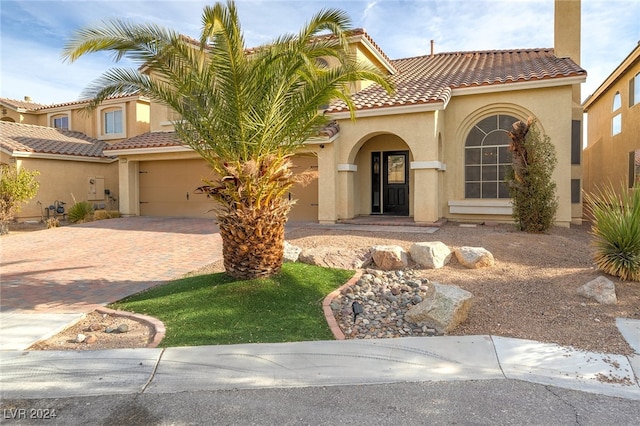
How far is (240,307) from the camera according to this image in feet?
20.1

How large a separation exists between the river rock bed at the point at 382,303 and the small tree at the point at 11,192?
13.6 m

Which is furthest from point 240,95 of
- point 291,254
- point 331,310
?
point 291,254

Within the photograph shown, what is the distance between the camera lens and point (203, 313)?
594 centimetres

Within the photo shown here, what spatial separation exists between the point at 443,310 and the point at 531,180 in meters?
6.78

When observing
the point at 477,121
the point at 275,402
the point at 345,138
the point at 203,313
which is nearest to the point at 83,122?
the point at 345,138

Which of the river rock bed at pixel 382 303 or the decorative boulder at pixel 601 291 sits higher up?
the decorative boulder at pixel 601 291

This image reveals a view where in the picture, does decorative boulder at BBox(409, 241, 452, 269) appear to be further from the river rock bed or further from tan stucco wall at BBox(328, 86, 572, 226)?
tan stucco wall at BBox(328, 86, 572, 226)

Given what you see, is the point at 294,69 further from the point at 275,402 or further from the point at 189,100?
the point at 275,402

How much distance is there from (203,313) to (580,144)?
12.6 metres

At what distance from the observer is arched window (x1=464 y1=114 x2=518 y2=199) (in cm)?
1364

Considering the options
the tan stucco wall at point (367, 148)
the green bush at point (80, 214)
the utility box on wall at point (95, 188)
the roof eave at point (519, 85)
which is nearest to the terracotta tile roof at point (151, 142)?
the green bush at point (80, 214)

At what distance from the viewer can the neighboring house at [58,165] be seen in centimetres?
1852

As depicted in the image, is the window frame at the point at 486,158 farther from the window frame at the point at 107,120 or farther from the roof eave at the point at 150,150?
the window frame at the point at 107,120

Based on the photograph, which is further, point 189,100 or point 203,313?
point 189,100
